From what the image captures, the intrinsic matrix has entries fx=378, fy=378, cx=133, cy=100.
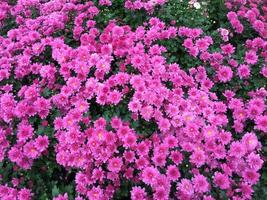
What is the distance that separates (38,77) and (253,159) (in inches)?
95.6

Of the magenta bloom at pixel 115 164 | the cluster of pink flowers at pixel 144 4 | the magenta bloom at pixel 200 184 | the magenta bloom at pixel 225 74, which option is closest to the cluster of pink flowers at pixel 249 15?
the magenta bloom at pixel 225 74

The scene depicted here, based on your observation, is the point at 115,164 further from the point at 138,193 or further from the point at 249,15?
the point at 249,15

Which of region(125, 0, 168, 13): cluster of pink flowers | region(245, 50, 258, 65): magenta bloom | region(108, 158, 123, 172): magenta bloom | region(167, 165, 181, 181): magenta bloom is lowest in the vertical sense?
region(167, 165, 181, 181): magenta bloom

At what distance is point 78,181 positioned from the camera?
11.3ft

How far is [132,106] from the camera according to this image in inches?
146

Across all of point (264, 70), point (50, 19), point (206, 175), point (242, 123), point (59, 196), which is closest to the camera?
point (59, 196)

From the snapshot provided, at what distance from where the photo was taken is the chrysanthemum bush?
3.48 meters

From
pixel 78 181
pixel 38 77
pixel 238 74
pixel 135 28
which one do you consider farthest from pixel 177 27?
pixel 78 181

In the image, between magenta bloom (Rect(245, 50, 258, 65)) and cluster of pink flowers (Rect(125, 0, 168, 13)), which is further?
cluster of pink flowers (Rect(125, 0, 168, 13))

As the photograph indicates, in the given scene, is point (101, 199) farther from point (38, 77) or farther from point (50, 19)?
point (50, 19)

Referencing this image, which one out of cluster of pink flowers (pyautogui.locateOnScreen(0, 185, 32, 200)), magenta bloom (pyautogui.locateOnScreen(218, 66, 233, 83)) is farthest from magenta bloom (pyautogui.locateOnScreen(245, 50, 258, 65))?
cluster of pink flowers (pyautogui.locateOnScreen(0, 185, 32, 200))

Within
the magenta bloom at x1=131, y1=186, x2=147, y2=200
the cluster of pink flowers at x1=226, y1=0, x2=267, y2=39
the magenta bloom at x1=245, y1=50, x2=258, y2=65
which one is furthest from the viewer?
the cluster of pink flowers at x1=226, y1=0, x2=267, y2=39

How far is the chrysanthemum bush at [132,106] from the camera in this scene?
348cm

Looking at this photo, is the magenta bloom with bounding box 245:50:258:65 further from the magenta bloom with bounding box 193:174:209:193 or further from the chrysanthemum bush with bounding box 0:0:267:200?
the magenta bloom with bounding box 193:174:209:193
